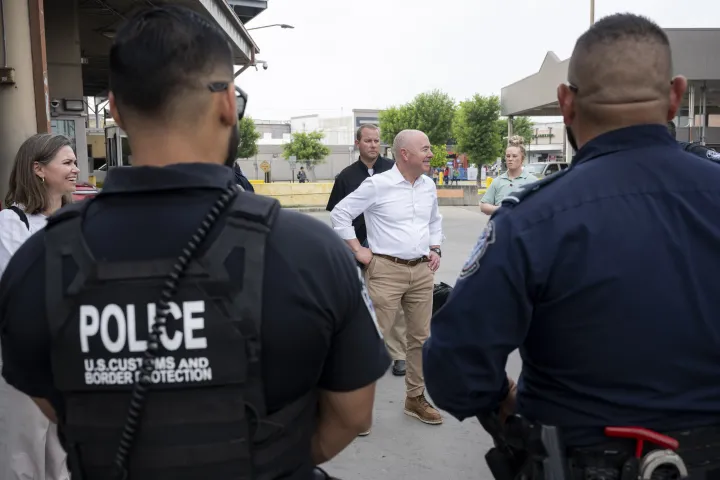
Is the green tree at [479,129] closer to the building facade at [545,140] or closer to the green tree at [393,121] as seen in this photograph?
the green tree at [393,121]

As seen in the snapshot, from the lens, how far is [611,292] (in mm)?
1574

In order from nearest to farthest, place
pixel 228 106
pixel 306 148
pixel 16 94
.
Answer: pixel 228 106 < pixel 16 94 < pixel 306 148

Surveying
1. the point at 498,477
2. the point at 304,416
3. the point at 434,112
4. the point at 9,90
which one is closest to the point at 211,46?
the point at 304,416

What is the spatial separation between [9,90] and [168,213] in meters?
5.03

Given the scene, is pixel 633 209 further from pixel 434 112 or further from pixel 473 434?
pixel 434 112

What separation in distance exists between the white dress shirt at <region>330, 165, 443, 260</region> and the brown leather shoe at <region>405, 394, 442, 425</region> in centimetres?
104

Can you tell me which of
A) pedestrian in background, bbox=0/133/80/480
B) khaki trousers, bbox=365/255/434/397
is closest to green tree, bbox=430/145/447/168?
khaki trousers, bbox=365/255/434/397

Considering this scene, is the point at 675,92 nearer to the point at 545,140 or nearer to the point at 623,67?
the point at 623,67

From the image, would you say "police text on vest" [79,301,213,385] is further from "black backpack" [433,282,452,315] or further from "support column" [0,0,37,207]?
"support column" [0,0,37,207]

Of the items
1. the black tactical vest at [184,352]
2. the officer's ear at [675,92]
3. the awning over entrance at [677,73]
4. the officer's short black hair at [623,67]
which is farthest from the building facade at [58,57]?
the awning over entrance at [677,73]

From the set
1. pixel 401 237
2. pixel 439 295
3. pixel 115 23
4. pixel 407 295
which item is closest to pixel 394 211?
pixel 401 237

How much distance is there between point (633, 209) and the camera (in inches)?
63.2

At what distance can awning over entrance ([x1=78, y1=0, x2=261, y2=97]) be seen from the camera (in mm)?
11125

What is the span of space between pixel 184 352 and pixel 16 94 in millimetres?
5148
